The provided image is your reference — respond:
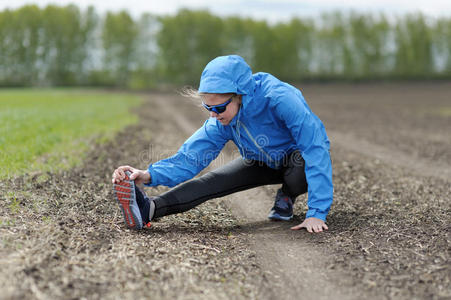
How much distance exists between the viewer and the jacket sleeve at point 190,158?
403 cm

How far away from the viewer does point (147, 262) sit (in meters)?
3.22

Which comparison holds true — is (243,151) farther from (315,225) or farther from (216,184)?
(315,225)

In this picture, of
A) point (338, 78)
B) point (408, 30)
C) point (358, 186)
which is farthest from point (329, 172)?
point (408, 30)

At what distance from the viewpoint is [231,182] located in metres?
4.45

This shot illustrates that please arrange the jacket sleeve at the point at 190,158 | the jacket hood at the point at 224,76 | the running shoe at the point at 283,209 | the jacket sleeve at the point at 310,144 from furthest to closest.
→ 1. the running shoe at the point at 283,209
2. the jacket sleeve at the point at 190,158
3. the jacket sleeve at the point at 310,144
4. the jacket hood at the point at 224,76

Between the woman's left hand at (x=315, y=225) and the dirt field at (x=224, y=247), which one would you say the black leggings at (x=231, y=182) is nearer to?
the dirt field at (x=224, y=247)

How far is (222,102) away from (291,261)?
143cm

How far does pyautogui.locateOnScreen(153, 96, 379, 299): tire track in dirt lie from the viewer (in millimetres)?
3021

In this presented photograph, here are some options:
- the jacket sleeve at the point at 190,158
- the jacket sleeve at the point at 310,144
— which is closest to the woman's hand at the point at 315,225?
the jacket sleeve at the point at 310,144

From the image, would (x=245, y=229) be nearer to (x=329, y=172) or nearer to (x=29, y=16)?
(x=329, y=172)

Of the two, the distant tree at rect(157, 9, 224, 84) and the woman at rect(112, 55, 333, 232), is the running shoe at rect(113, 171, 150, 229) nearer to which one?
the woman at rect(112, 55, 333, 232)

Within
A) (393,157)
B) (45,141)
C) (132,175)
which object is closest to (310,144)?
(132,175)

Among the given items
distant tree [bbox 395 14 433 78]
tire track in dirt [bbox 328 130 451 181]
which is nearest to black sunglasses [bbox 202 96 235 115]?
tire track in dirt [bbox 328 130 451 181]

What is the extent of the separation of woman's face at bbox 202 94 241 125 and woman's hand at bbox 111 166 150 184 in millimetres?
811
